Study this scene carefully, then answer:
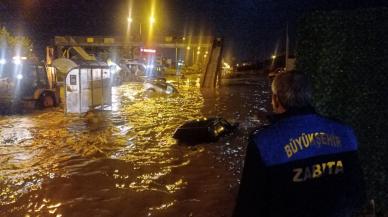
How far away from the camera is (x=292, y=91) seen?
8.29 ft

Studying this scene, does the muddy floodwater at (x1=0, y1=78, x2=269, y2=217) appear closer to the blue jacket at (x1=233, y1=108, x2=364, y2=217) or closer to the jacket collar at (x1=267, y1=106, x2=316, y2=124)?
the blue jacket at (x1=233, y1=108, x2=364, y2=217)

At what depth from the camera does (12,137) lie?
16.1 m

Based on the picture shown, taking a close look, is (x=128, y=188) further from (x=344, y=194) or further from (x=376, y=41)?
(x=344, y=194)

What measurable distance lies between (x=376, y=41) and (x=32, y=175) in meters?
9.22

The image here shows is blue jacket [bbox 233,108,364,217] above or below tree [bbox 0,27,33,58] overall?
below

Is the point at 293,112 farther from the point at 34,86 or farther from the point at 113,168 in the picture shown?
the point at 34,86

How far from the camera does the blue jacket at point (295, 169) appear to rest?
243 cm

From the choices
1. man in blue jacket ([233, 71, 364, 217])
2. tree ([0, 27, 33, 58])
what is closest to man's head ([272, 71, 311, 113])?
man in blue jacket ([233, 71, 364, 217])

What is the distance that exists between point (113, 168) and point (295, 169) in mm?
9364

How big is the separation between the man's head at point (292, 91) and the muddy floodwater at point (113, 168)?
535 cm

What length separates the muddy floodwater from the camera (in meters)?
8.36

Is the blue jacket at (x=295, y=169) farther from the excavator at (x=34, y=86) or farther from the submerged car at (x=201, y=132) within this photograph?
the excavator at (x=34, y=86)

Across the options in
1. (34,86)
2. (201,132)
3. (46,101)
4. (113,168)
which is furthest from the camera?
(34,86)

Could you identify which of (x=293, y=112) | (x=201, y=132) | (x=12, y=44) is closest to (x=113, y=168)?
(x=201, y=132)
